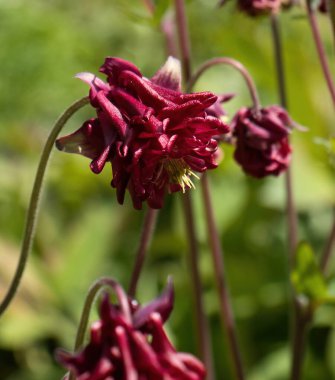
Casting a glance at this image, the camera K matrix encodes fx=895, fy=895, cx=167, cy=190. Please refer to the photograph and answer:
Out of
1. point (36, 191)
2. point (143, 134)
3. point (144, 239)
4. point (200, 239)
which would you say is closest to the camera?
point (143, 134)

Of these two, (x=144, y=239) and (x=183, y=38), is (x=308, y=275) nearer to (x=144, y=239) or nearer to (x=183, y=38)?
(x=144, y=239)

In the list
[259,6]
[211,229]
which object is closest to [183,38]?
[259,6]

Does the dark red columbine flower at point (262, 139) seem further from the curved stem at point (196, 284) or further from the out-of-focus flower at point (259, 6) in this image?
the out-of-focus flower at point (259, 6)

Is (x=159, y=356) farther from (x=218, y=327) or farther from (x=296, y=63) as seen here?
(x=296, y=63)

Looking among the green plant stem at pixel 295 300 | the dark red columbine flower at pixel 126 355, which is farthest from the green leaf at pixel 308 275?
the dark red columbine flower at pixel 126 355

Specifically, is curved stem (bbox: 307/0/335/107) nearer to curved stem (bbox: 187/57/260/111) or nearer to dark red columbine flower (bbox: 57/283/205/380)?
curved stem (bbox: 187/57/260/111)
